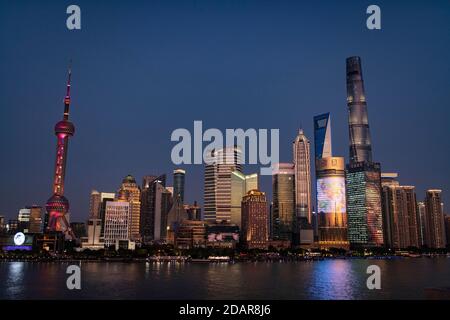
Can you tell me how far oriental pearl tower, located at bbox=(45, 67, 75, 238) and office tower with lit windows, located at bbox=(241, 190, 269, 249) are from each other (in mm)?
66536

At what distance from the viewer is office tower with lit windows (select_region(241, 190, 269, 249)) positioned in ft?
547

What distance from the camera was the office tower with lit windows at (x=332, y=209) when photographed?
617 feet

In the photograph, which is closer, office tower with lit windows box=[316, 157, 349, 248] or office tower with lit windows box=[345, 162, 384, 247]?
office tower with lit windows box=[316, 157, 349, 248]

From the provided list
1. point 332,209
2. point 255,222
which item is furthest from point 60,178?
point 332,209

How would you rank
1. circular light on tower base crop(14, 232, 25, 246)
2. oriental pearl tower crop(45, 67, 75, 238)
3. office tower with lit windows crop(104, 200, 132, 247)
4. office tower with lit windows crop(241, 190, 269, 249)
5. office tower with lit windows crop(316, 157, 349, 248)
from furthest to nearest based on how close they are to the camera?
office tower with lit windows crop(316, 157, 349, 248) < office tower with lit windows crop(241, 190, 269, 249) < office tower with lit windows crop(104, 200, 132, 247) < oriental pearl tower crop(45, 67, 75, 238) < circular light on tower base crop(14, 232, 25, 246)

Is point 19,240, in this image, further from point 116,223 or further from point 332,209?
point 332,209

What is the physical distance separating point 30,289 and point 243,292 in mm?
21468

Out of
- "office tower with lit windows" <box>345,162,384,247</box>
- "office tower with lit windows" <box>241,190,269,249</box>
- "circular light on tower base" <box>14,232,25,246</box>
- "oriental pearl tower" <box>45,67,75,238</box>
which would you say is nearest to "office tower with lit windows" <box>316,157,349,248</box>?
"office tower with lit windows" <box>345,162,384,247</box>

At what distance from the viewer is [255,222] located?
169000 mm

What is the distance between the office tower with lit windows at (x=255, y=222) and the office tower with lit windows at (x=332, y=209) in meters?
34.0

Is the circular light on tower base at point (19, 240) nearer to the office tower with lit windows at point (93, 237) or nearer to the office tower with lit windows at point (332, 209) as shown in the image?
the office tower with lit windows at point (93, 237)

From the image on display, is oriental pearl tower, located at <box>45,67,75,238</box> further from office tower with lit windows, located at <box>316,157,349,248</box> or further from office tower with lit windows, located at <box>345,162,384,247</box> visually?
office tower with lit windows, located at <box>345,162,384,247</box>
